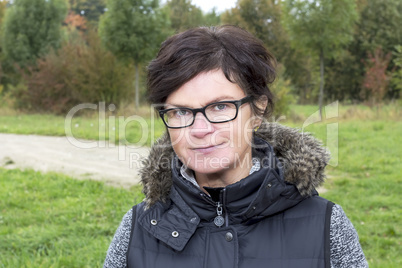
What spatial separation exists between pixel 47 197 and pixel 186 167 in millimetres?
4384

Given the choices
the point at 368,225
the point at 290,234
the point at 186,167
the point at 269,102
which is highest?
the point at 269,102

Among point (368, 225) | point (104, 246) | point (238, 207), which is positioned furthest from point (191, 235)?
point (368, 225)

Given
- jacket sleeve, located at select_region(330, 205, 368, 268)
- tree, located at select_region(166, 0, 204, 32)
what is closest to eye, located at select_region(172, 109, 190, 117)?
jacket sleeve, located at select_region(330, 205, 368, 268)

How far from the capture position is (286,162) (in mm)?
1771

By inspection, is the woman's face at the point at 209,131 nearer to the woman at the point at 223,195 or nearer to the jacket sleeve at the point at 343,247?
the woman at the point at 223,195

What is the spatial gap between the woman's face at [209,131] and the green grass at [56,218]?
2378 millimetres

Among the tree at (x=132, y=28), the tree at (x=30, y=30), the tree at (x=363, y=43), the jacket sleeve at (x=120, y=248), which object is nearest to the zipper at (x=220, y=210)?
the jacket sleeve at (x=120, y=248)

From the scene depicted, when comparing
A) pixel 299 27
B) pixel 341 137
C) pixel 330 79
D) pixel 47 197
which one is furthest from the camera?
pixel 330 79

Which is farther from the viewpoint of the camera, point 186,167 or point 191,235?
point 186,167

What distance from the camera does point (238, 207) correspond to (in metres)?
1.57

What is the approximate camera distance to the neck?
1733 mm

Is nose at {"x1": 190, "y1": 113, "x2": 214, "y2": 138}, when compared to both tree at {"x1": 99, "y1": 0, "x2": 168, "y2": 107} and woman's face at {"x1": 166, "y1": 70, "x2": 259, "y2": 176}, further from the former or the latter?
tree at {"x1": 99, "y1": 0, "x2": 168, "y2": 107}

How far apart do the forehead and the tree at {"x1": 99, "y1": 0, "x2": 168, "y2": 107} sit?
14.2m

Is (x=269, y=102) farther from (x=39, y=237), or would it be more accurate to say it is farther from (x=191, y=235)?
(x=39, y=237)
